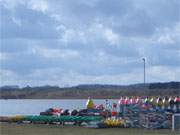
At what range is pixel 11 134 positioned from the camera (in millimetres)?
32500

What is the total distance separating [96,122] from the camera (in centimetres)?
3762

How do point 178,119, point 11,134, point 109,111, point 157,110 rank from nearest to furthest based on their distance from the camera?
point 11,134, point 178,119, point 157,110, point 109,111

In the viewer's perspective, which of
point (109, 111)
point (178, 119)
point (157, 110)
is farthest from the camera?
point (109, 111)

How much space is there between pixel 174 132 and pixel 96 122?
17.1ft

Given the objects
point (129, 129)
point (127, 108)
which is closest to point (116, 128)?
point (129, 129)

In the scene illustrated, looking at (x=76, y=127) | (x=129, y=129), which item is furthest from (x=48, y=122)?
(x=129, y=129)

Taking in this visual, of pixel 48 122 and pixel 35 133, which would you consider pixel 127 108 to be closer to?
pixel 48 122

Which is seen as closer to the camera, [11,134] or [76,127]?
[11,134]

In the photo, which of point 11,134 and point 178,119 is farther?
point 178,119

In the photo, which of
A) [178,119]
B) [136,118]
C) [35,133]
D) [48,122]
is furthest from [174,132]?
[48,122]

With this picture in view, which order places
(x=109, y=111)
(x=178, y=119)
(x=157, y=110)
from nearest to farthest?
(x=178, y=119) → (x=157, y=110) → (x=109, y=111)

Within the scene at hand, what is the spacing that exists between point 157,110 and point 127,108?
6.49ft

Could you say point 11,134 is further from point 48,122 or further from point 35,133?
point 48,122

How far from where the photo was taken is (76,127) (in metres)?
38.0
